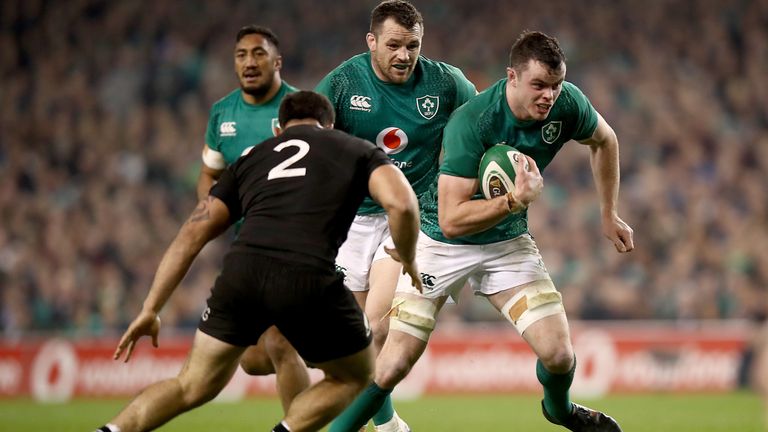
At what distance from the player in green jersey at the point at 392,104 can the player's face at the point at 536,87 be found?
82cm

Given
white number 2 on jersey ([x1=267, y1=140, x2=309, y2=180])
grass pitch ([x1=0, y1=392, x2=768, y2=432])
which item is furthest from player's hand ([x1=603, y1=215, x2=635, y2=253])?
grass pitch ([x1=0, y1=392, x2=768, y2=432])

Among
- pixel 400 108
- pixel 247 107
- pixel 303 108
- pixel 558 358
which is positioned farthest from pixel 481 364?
pixel 303 108

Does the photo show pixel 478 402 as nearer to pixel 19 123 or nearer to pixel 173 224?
pixel 173 224

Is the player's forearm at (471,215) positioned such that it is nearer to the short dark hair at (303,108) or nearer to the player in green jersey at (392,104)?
the player in green jersey at (392,104)

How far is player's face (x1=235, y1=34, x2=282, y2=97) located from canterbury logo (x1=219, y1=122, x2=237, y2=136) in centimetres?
26

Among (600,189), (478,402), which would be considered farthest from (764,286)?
(600,189)

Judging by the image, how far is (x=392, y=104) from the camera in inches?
300

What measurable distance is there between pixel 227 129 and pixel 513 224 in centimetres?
222

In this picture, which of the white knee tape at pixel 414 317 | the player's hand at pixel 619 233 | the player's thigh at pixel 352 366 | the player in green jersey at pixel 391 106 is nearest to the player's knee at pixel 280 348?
the player in green jersey at pixel 391 106

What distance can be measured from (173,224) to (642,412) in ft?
25.3

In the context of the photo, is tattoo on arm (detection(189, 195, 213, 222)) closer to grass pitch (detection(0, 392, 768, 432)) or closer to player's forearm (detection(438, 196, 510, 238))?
player's forearm (detection(438, 196, 510, 238))

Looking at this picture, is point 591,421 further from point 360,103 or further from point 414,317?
point 360,103

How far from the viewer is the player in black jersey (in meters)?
5.80

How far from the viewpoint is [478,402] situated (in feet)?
46.5
